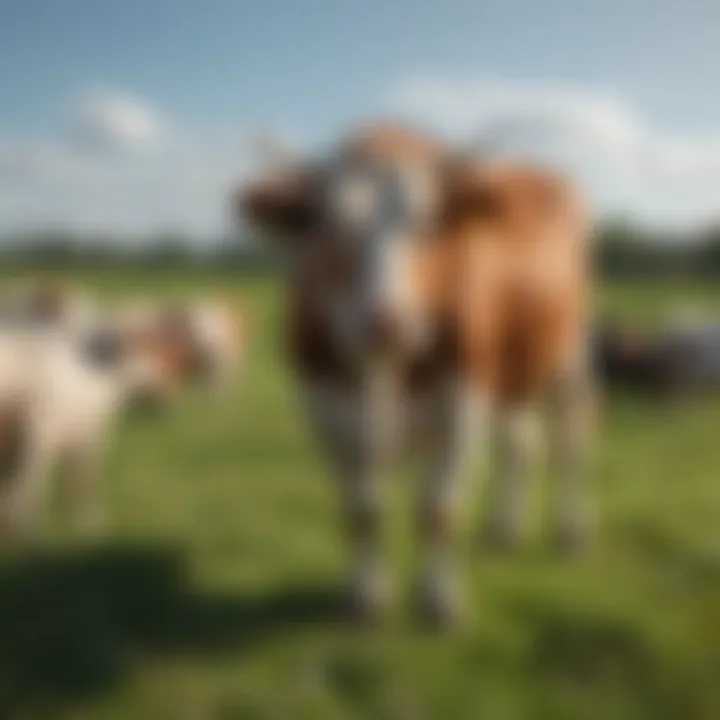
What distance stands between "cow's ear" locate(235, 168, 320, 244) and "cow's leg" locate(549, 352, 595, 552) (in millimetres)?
331

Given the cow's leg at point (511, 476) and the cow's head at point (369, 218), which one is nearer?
the cow's head at point (369, 218)

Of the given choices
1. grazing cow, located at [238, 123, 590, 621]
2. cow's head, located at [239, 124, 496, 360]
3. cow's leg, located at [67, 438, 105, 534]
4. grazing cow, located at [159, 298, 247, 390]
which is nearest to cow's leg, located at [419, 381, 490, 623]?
grazing cow, located at [238, 123, 590, 621]

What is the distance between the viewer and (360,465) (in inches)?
45.7

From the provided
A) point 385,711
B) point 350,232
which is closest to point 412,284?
point 350,232

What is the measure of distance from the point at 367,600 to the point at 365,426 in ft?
0.55

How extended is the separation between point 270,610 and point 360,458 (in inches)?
6.7

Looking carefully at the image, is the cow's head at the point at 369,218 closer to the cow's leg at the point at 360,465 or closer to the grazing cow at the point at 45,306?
the cow's leg at the point at 360,465

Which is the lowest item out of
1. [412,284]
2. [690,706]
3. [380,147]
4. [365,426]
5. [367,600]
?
[690,706]

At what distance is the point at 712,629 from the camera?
118 cm

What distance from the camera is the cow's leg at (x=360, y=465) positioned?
3.74 feet

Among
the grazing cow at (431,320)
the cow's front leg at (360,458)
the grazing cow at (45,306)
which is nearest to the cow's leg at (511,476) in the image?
the grazing cow at (431,320)

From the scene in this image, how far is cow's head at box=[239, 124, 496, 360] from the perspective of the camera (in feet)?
3.45

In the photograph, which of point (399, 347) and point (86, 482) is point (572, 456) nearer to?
point (399, 347)

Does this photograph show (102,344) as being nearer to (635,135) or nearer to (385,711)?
(385,711)
